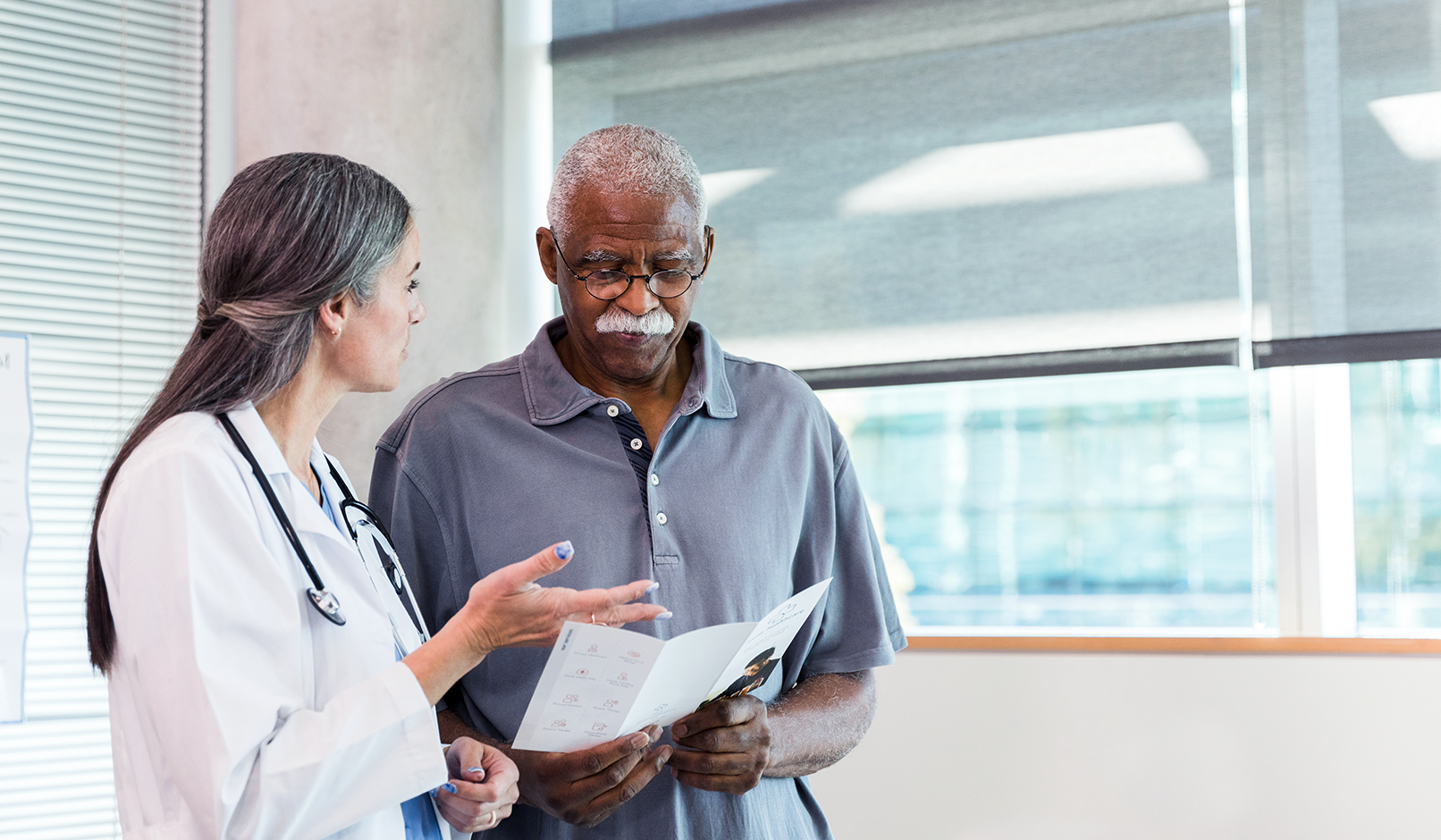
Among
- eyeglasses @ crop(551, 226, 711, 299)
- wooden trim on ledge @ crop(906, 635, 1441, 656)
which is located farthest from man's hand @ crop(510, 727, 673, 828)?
wooden trim on ledge @ crop(906, 635, 1441, 656)

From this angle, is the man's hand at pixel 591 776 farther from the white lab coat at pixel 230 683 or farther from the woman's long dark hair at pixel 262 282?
the woman's long dark hair at pixel 262 282

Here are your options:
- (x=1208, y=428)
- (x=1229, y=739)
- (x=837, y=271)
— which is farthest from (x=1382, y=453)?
(x=837, y=271)

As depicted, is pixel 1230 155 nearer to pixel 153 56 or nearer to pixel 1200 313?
pixel 1200 313

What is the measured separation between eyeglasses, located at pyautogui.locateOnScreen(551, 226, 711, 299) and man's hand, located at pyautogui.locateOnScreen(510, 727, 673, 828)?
1.87 feet

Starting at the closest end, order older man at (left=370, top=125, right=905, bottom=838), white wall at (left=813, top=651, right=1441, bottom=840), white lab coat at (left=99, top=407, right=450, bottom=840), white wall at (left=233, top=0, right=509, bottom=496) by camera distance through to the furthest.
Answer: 1. white lab coat at (left=99, top=407, right=450, bottom=840)
2. older man at (left=370, top=125, right=905, bottom=838)
3. white wall at (left=813, top=651, right=1441, bottom=840)
4. white wall at (left=233, top=0, right=509, bottom=496)

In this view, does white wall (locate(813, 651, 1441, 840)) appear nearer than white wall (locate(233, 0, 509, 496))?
Yes

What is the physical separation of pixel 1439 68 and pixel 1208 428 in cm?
87

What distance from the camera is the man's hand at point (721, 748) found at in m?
1.39

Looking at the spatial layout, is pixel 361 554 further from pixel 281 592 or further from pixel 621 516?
pixel 621 516

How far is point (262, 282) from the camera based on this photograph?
117 cm

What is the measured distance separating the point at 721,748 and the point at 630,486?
363 millimetres

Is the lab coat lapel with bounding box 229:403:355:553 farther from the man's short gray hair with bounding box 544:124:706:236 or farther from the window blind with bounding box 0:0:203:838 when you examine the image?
the window blind with bounding box 0:0:203:838

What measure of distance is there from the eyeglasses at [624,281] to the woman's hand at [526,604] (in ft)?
1.65

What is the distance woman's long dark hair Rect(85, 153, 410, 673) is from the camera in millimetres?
1160
